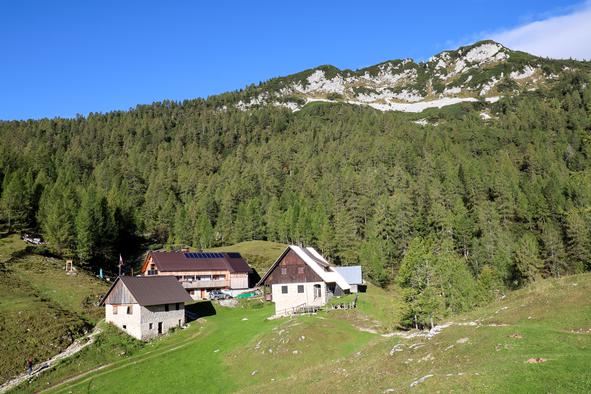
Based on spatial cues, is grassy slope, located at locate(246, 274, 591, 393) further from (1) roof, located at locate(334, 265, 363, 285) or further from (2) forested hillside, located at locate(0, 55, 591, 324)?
(1) roof, located at locate(334, 265, 363, 285)

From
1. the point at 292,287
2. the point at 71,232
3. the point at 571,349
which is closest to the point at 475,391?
the point at 571,349

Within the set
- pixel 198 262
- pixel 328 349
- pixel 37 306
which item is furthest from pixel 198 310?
pixel 328 349

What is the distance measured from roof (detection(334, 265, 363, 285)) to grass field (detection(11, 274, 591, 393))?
16696 mm

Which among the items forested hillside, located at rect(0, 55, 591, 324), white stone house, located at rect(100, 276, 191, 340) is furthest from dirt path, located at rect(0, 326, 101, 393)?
forested hillside, located at rect(0, 55, 591, 324)

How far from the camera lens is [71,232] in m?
94.6

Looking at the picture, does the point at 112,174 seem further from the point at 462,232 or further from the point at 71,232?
the point at 462,232

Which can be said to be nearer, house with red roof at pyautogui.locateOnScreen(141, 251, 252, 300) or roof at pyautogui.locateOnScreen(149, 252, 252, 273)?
house with red roof at pyautogui.locateOnScreen(141, 251, 252, 300)

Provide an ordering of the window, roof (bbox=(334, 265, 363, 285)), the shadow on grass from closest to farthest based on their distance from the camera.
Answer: the window < the shadow on grass < roof (bbox=(334, 265, 363, 285))

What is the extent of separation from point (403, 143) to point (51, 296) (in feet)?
461

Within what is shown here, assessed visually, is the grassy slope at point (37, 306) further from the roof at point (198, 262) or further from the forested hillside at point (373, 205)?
the roof at point (198, 262)

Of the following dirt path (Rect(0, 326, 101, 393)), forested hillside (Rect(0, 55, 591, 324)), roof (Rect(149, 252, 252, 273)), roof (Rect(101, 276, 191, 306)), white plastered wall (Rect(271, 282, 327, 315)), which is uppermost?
forested hillside (Rect(0, 55, 591, 324))

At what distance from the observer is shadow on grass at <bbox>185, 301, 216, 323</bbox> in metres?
69.9

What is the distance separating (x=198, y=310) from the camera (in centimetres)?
7512

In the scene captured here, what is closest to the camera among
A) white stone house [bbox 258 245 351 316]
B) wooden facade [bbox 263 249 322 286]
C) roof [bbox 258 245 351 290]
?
white stone house [bbox 258 245 351 316]
